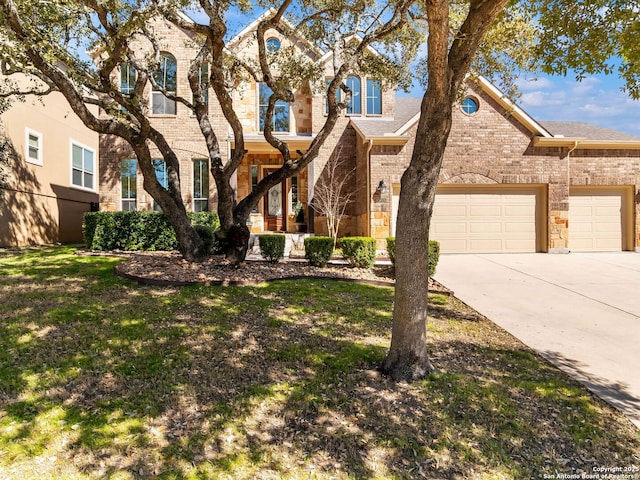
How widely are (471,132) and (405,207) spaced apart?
11.3 metres

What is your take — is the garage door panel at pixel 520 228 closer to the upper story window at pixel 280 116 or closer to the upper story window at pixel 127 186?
the upper story window at pixel 280 116

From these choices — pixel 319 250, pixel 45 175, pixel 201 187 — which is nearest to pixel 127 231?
pixel 201 187

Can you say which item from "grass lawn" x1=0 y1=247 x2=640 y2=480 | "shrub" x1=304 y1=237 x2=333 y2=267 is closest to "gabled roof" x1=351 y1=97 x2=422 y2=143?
"shrub" x1=304 y1=237 x2=333 y2=267

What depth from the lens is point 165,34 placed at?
1491 cm

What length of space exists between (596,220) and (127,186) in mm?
17674

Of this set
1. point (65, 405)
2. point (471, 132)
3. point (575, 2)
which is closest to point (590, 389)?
point (65, 405)

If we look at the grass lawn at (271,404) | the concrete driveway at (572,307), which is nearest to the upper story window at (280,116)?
the concrete driveway at (572,307)

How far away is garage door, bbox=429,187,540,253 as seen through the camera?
13891mm

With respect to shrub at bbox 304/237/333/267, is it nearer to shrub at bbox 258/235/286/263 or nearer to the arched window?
shrub at bbox 258/235/286/263

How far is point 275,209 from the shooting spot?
16828mm

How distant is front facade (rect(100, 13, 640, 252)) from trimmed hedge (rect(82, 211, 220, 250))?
3.31m

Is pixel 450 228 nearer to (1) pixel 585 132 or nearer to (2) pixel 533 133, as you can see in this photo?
(2) pixel 533 133

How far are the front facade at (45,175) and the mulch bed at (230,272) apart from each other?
7.21 meters

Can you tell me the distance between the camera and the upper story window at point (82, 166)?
16948 millimetres
